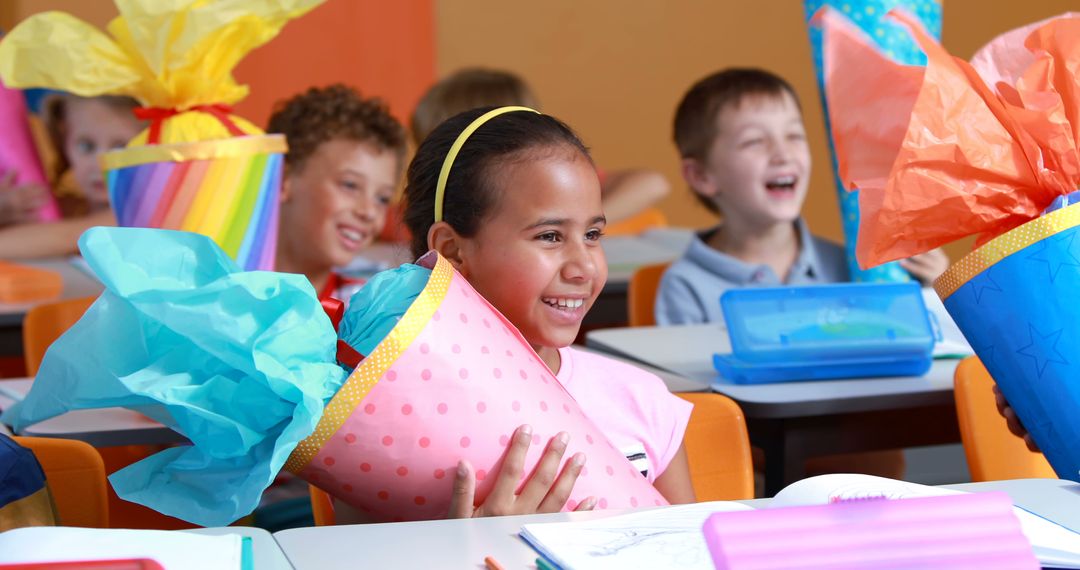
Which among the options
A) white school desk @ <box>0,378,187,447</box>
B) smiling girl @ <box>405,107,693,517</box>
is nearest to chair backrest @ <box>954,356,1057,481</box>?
smiling girl @ <box>405,107,693,517</box>

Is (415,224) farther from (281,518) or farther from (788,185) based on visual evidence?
(788,185)

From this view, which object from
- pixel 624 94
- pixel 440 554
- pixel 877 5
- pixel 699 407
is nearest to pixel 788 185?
pixel 877 5

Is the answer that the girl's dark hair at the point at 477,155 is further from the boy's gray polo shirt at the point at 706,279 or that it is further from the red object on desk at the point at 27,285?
the red object on desk at the point at 27,285

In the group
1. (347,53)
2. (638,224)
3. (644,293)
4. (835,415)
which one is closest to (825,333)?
(835,415)

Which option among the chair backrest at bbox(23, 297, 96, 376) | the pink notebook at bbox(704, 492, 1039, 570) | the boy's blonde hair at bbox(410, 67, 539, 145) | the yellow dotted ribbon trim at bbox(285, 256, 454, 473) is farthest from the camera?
the boy's blonde hair at bbox(410, 67, 539, 145)

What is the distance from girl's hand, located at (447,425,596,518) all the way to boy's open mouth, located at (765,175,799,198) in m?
1.54

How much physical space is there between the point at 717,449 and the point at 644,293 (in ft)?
3.94

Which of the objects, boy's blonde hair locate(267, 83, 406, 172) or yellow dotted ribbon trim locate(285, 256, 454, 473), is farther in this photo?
boy's blonde hair locate(267, 83, 406, 172)

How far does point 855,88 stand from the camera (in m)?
1.12

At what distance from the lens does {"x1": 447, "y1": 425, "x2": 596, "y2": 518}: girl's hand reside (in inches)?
38.7

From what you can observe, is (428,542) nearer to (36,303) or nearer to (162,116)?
(162,116)

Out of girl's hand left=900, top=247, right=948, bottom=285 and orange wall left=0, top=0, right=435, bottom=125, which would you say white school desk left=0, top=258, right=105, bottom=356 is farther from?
orange wall left=0, top=0, right=435, bottom=125

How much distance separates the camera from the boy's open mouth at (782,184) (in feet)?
8.15

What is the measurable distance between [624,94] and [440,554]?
4.24 metres
